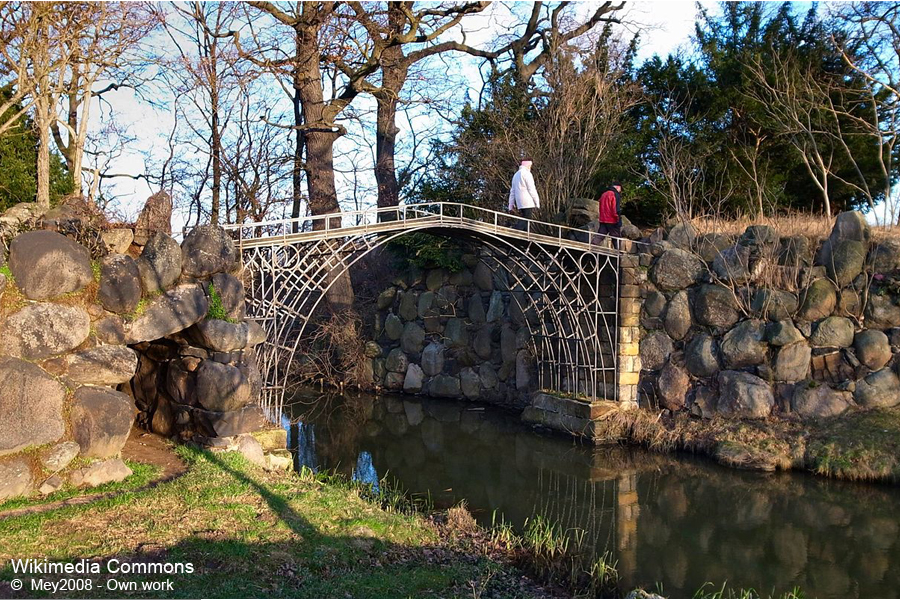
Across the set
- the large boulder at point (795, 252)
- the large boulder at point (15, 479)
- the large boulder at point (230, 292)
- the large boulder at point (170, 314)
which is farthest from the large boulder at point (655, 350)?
the large boulder at point (15, 479)

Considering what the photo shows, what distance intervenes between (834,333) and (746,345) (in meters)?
1.43

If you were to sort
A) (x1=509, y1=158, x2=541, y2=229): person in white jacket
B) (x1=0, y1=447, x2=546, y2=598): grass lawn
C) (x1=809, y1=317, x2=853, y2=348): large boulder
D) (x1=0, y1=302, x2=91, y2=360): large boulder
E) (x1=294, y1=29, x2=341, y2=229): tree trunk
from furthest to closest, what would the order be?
(x1=294, y1=29, x2=341, y2=229): tree trunk → (x1=509, y1=158, x2=541, y2=229): person in white jacket → (x1=809, y1=317, x2=853, y2=348): large boulder → (x1=0, y1=302, x2=91, y2=360): large boulder → (x1=0, y1=447, x2=546, y2=598): grass lawn

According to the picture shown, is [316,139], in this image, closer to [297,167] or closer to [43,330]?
[297,167]

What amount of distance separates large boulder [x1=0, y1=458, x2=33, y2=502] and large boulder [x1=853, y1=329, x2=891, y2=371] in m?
12.3

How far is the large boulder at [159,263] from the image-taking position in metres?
7.94

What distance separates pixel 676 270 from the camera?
13.8 metres

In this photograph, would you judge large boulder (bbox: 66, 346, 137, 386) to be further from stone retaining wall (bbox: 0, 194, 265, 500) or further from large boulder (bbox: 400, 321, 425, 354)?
large boulder (bbox: 400, 321, 425, 354)

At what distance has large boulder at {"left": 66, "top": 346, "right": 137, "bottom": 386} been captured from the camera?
716cm

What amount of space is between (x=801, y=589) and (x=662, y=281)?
728 centimetres

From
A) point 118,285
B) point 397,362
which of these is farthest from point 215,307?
point 397,362

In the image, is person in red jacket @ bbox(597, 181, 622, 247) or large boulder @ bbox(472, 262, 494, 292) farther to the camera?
large boulder @ bbox(472, 262, 494, 292)

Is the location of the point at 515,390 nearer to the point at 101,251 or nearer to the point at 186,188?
the point at 186,188

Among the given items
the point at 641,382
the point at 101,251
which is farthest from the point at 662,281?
the point at 101,251

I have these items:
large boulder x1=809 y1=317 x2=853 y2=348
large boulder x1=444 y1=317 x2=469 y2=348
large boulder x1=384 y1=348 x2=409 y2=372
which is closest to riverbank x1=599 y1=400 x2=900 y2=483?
large boulder x1=809 y1=317 x2=853 y2=348
